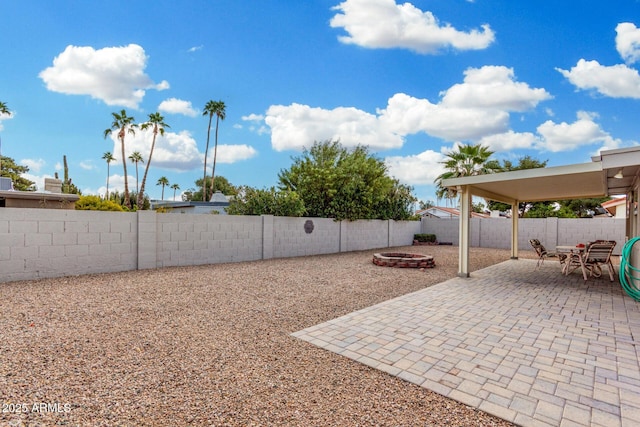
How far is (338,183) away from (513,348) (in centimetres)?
1154

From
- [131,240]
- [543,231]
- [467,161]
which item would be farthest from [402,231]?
[131,240]

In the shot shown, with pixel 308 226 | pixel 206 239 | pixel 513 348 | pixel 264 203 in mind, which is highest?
pixel 264 203

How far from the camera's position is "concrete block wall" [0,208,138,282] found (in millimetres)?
6715

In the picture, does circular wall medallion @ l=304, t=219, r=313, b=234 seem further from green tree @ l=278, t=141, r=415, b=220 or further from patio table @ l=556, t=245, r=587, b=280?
patio table @ l=556, t=245, r=587, b=280

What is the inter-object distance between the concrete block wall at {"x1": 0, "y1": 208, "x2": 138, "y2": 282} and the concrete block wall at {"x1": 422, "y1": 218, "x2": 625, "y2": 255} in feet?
46.8

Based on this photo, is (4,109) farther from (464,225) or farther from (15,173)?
(464,225)

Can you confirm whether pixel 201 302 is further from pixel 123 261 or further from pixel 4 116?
pixel 4 116

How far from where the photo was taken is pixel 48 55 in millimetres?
12664

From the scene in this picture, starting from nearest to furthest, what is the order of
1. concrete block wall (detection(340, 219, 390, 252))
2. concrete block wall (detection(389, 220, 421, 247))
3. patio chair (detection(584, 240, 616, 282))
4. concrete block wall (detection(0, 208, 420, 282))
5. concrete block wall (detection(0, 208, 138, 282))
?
concrete block wall (detection(0, 208, 138, 282))
concrete block wall (detection(0, 208, 420, 282))
patio chair (detection(584, 240, 616, 282))
concrete block wall (detection(340, 219, 390, 252))
concrete block wall (detection(389, 220, 421, 247))

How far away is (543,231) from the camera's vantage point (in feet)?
53.3

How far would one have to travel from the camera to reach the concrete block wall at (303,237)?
40.0 feet

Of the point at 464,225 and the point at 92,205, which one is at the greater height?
the point at 92,205

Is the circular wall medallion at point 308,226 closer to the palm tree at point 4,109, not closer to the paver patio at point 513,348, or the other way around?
the paver patio at point 513,348

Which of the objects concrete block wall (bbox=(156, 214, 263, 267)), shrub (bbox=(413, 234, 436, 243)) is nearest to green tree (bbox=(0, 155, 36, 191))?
concrete block wall (bbox=(156, 214, 263, 267))
